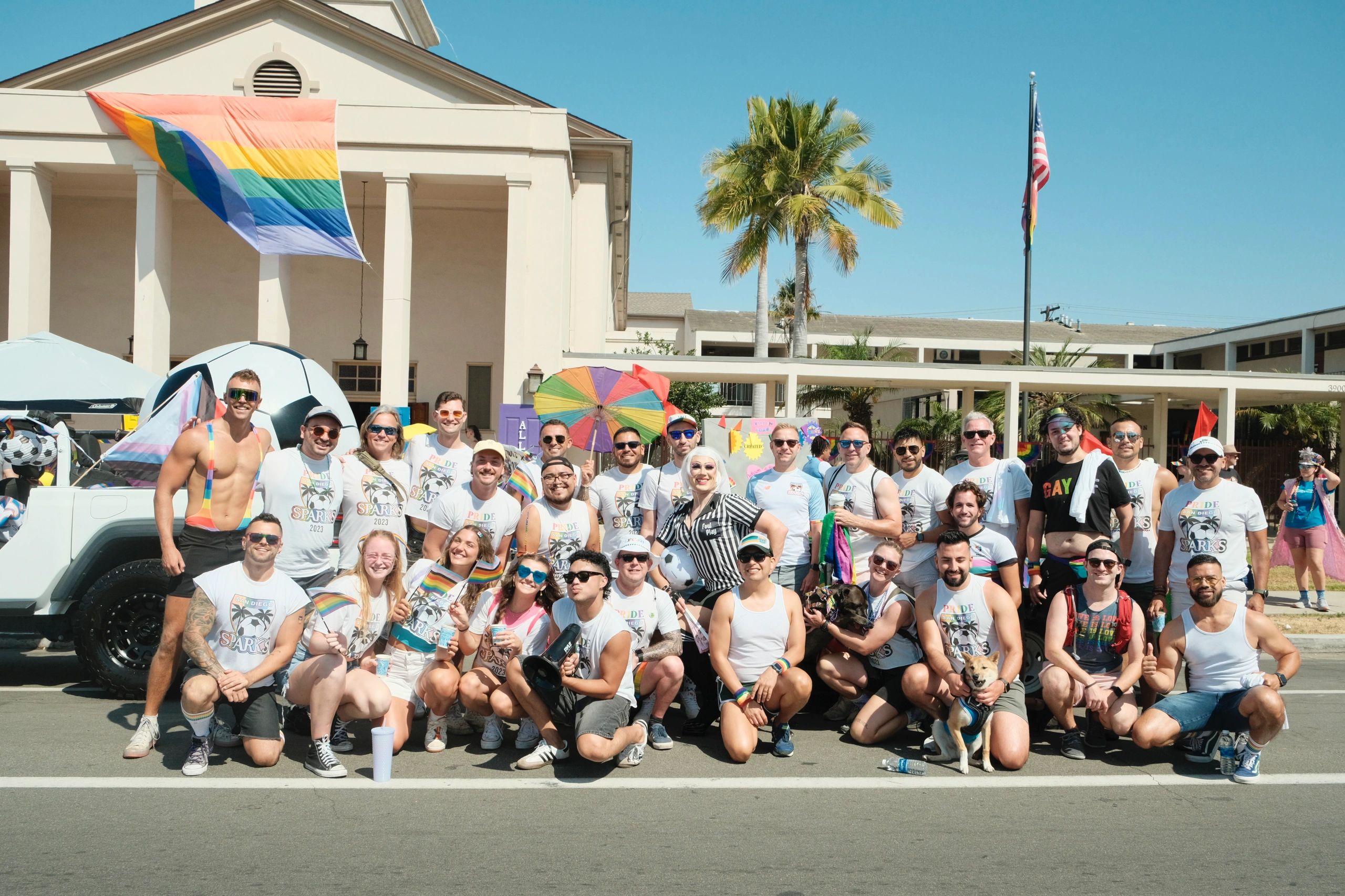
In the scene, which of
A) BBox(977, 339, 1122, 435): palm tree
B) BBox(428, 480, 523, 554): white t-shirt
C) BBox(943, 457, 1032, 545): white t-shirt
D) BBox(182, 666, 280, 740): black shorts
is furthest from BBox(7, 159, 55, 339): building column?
BBox(977, 339, 1122, 435): palm tree

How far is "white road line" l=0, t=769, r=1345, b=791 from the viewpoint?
4621mm

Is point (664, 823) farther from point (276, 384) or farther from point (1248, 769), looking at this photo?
point (276, 384)

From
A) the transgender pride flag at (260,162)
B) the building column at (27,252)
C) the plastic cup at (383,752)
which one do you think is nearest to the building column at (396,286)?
the transgender pride flag at (260,162)

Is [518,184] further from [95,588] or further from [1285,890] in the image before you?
[1285,890]

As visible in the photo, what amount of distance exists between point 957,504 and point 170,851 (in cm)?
421

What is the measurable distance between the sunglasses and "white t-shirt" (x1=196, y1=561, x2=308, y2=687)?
44.3 inches

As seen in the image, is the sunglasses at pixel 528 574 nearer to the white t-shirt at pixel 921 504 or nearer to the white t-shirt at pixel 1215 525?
the white t-shirt at pixel 921 504

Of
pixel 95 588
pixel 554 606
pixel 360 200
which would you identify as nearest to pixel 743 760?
pixel 554 606

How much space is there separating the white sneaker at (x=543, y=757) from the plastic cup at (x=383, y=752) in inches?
24.6

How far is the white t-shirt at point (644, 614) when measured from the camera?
5.39 metres

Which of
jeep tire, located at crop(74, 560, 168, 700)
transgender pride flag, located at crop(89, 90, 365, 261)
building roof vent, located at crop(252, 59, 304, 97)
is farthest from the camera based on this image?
building roof vent, located at crop(252, 59, 304, 97)

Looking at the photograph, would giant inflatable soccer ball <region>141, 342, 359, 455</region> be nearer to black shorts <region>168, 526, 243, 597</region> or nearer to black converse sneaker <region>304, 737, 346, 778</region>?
black shorts <region>168, 526, 243, 597</region>

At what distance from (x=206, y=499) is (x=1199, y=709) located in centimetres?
548

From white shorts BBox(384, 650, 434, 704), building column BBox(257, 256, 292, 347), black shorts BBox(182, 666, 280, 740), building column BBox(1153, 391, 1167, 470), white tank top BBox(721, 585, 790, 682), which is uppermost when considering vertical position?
building column BBox(257, 256, 292, 347)
